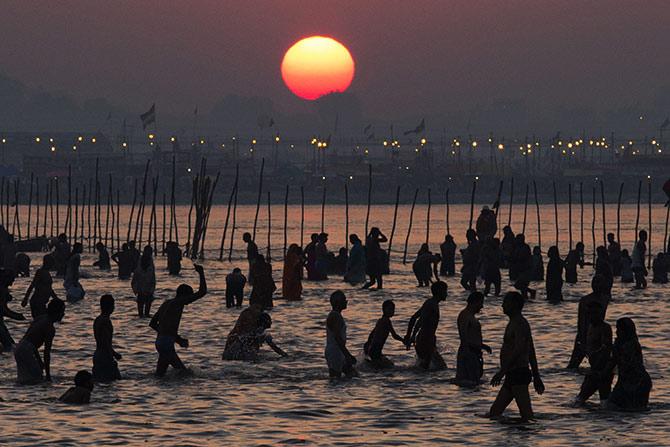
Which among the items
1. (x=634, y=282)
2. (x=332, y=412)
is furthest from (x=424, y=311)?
(x=634, y=282)

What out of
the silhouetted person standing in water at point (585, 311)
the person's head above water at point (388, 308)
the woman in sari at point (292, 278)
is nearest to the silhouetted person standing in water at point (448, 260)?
the woman in sari at point (292, 278)

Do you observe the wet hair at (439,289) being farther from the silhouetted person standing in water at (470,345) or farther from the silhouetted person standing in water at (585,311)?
the silhouetted person standing in water at (585,311)

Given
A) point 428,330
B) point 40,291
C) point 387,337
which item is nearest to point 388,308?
point 428,330

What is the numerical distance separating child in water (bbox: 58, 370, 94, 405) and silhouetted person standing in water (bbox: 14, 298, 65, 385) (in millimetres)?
626

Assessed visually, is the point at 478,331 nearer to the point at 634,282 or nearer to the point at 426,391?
the point at 426,391

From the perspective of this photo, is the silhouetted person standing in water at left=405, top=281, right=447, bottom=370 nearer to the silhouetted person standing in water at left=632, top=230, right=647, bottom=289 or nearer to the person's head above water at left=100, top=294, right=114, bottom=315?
the person's head above water at left=100, top=294, right=114, bottom=315

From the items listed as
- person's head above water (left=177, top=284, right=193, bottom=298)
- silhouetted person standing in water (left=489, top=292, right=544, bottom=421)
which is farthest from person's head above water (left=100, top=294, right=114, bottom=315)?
silhouetted person standing in water (left=489, top=292, right=544, bottom=421)

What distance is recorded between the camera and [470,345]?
16.0 metres

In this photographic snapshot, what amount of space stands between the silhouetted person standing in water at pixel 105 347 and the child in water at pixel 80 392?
0.88 metres

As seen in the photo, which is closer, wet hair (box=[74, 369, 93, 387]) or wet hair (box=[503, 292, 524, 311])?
wet hair (box=[503, 292, 524, 311])

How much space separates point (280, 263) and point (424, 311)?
36.5 metres

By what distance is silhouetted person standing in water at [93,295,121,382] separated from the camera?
53.3 feet

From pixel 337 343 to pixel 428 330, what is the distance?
125 centimetres

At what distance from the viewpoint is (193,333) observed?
23.7 metres
